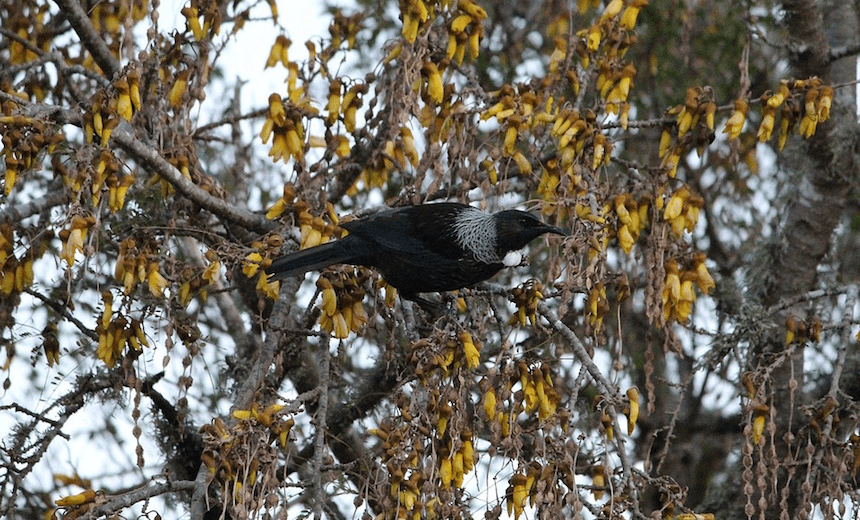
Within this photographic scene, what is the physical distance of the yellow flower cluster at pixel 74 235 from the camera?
9.58ft

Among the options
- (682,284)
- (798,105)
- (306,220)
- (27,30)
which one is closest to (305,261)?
(306,220)

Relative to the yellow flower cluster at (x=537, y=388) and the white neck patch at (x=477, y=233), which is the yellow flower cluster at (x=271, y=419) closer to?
the yellow flower cluster at (x=537, y=388)

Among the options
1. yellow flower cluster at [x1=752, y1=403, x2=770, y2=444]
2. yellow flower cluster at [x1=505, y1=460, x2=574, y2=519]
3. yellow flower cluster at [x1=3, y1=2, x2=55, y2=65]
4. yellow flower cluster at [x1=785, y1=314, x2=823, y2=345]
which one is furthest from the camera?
yellow flower cluster at [x1=3, y1=2, x2=55, y2=65]

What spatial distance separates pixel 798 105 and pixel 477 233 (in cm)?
103

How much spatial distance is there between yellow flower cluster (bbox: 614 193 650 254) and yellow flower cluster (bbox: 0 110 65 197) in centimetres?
153

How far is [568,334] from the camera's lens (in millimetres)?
2936

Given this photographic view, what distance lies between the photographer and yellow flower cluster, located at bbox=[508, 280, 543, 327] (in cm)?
292

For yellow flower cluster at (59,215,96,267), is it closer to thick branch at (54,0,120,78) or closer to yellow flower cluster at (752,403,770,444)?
thick branch at (54,0,120,78)

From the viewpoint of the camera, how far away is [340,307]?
3.15 meters

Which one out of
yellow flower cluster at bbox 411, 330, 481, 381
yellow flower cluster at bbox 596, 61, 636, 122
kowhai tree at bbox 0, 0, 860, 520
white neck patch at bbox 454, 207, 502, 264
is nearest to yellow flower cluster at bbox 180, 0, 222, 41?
kowhai tree at bbox 0, 0, 860, 520

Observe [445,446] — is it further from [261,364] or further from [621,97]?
[621,97]

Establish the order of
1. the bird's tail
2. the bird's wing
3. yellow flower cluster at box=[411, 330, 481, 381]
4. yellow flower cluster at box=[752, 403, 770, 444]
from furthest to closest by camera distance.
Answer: the bird's wing, the bird's tail, yellow flower cluster at box=[752, 403, 770, 444], yellow flower cluster at box=[411, 330, 481, 381]

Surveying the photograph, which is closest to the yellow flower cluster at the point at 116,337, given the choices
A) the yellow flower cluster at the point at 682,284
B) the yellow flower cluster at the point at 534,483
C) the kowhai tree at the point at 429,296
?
the kowhai tree at the point at 429,296

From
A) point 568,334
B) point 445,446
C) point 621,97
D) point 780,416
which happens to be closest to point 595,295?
point 568,334
